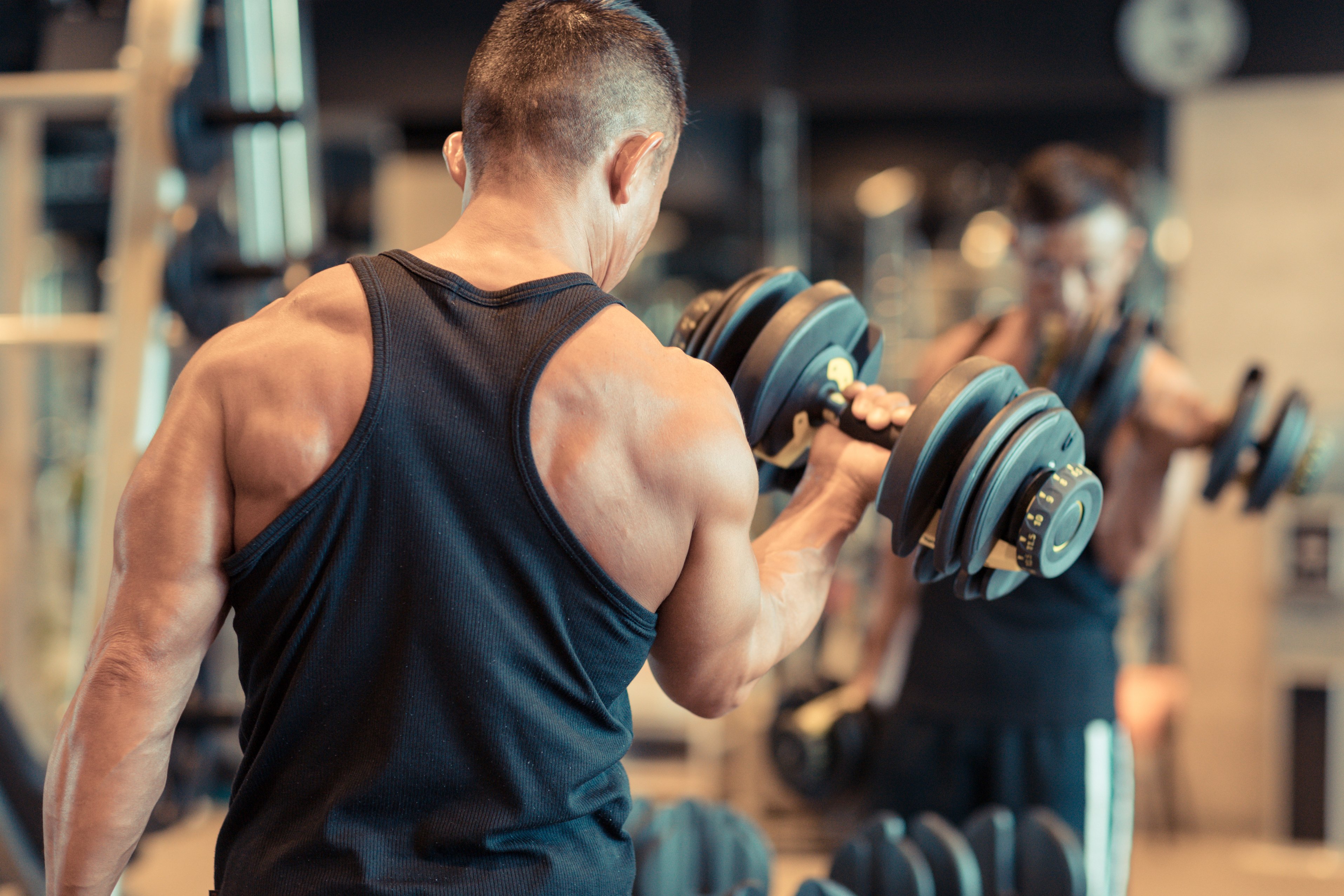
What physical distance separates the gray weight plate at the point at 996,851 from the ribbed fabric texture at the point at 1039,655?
1.07ft

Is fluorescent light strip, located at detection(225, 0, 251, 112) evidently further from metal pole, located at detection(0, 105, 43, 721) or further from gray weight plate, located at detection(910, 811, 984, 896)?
gray weight plate, located at detection(910, 811, 984, 896)

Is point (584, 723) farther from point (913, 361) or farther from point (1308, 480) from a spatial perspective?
point (913, 361)

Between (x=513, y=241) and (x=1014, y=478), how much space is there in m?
0.61

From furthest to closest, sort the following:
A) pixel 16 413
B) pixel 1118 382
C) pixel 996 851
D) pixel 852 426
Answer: pixel 16 413 < pixel 1118 382 < pixel 996 851 < pixel 852 426

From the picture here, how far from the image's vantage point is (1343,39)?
14.3 ft

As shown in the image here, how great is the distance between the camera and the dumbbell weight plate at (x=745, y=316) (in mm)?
1502

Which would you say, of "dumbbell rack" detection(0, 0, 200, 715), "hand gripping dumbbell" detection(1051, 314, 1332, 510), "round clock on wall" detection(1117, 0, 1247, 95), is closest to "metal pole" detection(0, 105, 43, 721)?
"dumbbell rack" detection(0, 0, 200, 715)

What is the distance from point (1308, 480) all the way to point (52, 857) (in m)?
2.26

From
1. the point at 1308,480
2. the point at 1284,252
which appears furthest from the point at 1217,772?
the point at 1308,480

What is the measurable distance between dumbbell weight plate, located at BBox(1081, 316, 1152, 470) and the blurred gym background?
3.27ft

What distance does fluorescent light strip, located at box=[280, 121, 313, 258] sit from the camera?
3.02m

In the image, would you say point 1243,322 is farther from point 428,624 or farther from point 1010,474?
point 428,624

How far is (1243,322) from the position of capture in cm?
453

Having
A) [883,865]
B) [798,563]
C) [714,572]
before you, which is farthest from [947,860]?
[714,572]
